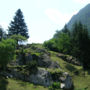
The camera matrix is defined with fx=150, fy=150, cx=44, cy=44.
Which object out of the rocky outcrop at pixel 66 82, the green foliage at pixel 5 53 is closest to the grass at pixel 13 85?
the green foliage at pixel 5 53

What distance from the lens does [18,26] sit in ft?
225

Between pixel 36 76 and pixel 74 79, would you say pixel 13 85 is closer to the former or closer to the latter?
pixel 36 76

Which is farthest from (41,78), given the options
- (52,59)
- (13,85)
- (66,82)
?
(52,59)

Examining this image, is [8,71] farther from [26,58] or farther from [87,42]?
[87,42]

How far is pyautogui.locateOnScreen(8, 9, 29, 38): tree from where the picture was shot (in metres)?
67.3

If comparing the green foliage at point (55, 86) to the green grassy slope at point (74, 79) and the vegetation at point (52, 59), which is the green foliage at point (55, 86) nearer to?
the vegetation at point (52, 59)

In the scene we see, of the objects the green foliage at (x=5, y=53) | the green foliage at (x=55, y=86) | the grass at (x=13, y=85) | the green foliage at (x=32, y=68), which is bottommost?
the green foliage at (x=55, y=86)

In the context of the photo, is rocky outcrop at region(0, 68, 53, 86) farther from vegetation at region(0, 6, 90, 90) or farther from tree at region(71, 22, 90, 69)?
tree at region(71, 22, 90, 69)

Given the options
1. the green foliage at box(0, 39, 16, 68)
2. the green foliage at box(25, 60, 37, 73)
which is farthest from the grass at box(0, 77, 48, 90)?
the green foliage at box(25, 60, 37, 73)

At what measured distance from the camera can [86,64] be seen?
1687 inches

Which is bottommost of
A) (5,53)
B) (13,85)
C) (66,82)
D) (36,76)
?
(66,82)

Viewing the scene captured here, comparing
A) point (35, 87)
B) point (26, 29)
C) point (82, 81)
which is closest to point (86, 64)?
point (82, 81)

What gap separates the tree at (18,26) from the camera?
67.3 meters

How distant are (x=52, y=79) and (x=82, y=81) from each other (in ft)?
26.3
